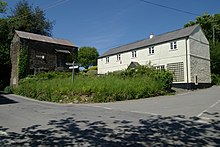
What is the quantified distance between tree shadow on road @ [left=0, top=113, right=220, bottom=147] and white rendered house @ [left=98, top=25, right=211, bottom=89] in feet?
71.7

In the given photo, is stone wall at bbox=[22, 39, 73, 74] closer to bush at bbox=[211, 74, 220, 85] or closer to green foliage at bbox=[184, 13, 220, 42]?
bush at bbox=[211, 74, 220, 85]

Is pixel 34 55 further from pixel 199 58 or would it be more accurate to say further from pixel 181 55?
pixel 199 58

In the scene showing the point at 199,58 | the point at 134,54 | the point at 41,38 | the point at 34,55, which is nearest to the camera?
the point at 199,58

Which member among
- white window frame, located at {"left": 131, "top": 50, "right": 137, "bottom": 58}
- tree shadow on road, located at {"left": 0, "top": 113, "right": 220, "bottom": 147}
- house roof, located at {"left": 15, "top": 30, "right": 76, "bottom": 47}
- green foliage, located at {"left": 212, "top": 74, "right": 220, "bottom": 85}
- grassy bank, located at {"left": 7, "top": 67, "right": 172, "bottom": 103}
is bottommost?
tree shadow on road, located at {"left": 0, "top": 113, "right": 220, "bottom": 147}

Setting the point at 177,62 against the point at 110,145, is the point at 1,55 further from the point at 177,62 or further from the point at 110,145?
the point at 110,145

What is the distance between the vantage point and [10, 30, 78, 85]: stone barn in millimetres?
34719

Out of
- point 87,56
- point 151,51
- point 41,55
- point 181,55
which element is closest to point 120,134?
point 181,55

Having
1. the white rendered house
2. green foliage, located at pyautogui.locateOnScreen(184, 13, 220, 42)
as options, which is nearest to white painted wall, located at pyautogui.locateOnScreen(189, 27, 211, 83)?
the white rendered house

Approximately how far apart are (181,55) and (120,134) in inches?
1014

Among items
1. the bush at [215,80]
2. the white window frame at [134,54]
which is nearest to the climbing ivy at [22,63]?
the white window frame at [134,54]

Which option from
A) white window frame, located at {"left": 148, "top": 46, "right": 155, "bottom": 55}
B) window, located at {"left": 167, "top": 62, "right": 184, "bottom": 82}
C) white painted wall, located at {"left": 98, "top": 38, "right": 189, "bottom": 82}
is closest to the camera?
window, located at {"left": 167, "top": 62, "right": 184, "bottom": 82}

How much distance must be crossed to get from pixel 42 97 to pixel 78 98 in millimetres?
4857

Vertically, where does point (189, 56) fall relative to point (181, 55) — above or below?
below

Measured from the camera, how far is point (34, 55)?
35.9 m
